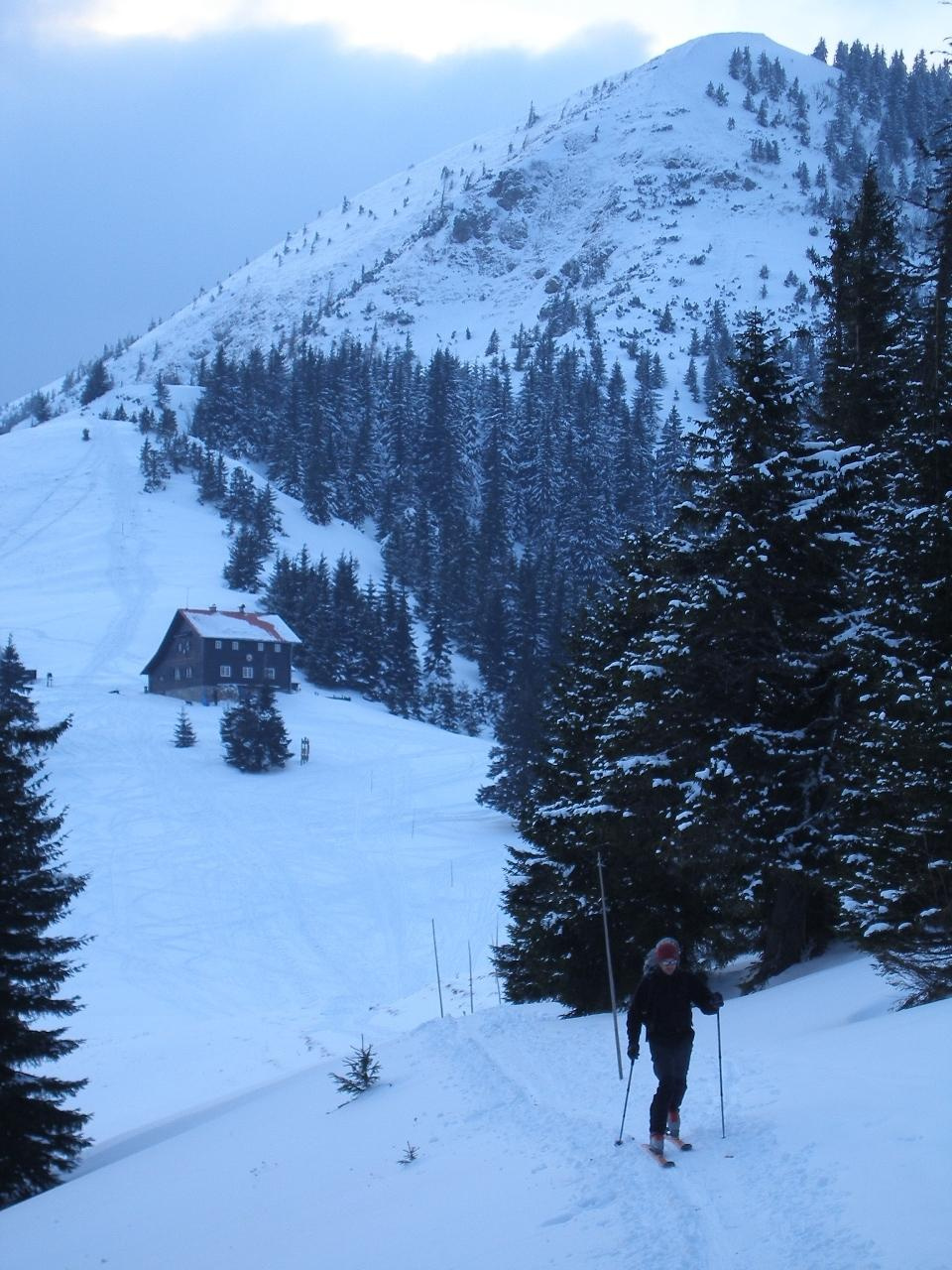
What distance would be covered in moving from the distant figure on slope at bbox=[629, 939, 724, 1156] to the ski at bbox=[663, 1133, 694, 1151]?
0.03m

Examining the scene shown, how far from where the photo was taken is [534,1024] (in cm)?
1689

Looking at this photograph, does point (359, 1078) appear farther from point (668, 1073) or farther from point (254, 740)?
point (254, 740)

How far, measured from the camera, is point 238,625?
78.3 meters

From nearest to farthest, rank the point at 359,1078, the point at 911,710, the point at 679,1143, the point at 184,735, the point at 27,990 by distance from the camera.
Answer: the point at 679,1143 → the point at 911,710 → the point at 359,1078 → the point at 27,990 → the point at 184,735

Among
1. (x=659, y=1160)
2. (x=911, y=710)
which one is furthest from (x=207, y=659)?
(x=659, y=1160)

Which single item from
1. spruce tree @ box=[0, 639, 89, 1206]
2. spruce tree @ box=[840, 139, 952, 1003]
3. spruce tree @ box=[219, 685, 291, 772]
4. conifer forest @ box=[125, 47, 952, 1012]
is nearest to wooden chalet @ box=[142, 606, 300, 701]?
spruce tree @ box=[219, 685, 291, 772]

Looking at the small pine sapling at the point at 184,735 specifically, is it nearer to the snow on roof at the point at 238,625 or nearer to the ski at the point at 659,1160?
the snow on roof at the point at 238,625

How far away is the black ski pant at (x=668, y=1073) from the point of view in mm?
7922

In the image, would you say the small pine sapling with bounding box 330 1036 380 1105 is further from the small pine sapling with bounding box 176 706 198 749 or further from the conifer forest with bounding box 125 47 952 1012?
the small pine sapling with bounding box 176 706 198 749

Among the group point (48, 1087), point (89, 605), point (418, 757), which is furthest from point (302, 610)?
point (48, 1087)

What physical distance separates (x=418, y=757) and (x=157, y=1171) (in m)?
51.4

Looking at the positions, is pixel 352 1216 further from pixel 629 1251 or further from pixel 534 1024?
pixel 534 1024

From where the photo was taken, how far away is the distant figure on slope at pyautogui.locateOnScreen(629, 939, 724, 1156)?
805 cm

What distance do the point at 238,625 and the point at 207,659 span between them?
3.91 metres
